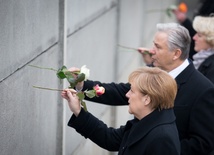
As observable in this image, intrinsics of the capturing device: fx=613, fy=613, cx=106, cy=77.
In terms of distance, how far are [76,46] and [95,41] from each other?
28.5 inches

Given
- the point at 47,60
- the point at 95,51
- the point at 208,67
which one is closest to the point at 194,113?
the point at 47,60

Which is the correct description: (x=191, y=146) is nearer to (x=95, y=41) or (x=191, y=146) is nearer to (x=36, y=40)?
(x=36, y=40)

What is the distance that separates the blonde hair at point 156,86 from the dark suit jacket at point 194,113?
0.61 metres

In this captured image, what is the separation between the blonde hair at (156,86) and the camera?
10.6 ft

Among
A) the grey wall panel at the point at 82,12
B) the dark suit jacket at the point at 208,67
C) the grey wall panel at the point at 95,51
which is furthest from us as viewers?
the dark suit jacket at the point at 208,67

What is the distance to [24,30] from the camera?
11.3 feet

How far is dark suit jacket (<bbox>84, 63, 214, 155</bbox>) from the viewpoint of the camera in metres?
3.83

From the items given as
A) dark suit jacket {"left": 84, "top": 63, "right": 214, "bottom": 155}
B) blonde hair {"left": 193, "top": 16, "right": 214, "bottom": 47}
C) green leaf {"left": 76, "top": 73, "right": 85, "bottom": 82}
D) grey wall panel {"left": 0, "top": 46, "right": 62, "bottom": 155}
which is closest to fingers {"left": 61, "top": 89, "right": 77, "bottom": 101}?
green leaf {"left": 76, "top": 73, "right": 85, "bottom": 82}

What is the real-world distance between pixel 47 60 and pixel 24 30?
50 centimetres

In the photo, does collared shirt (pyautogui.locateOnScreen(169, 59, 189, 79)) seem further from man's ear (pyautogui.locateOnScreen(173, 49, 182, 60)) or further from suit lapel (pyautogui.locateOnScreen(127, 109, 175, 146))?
suit lapel (pyautogui.locateOnScreen(127, 109, 175, 146))

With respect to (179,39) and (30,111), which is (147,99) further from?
(179,39)

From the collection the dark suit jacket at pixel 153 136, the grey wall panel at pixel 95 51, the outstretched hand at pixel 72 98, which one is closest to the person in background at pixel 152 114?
the dark suit jacket at pixel 153 136

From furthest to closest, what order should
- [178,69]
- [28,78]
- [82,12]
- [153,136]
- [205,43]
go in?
[205,43]
[82,12]
[178,69]
[28,78]
[153,136]

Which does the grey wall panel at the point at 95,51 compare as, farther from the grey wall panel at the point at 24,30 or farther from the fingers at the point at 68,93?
the fingers at the point at 68,93
